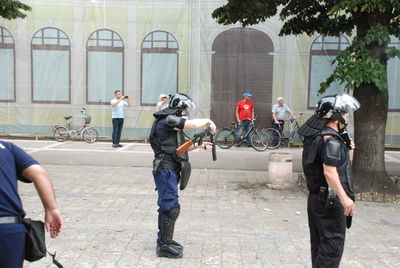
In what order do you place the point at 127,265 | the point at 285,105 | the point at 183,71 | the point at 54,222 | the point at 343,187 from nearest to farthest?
the point at 54,222
the point at 343,187
the point at 127,265
the point at 285,105
the point at 183,71

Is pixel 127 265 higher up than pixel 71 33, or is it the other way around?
pixel 71 33

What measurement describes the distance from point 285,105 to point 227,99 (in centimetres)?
203

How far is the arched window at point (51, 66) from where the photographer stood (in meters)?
15.1

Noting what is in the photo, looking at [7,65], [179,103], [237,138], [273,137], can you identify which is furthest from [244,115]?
[179,103]

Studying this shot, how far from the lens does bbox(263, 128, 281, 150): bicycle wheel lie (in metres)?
13.7

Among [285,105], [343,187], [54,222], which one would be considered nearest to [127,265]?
[54,222]

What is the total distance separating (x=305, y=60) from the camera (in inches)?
581

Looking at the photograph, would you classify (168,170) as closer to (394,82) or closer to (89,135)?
(89,135)

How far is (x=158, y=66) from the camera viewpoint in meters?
15.1

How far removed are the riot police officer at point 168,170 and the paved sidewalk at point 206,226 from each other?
19cm

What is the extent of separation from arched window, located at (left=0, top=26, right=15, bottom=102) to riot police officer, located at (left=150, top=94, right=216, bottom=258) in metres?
12.4

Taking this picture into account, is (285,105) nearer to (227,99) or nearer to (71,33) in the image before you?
(227,99)

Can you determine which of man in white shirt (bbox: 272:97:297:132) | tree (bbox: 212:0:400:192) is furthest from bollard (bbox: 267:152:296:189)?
man in white shirt (bbox: 272:97:297:132)

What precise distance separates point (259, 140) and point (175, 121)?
9597mm
